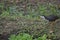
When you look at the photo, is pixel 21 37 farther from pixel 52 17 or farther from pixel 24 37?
pixel 52 17

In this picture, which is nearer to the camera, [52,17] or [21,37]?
[21,37]

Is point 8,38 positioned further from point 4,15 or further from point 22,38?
point 4,15

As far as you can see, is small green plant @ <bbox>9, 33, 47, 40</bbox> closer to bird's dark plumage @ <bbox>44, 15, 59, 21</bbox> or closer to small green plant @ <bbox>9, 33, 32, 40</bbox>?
small green plant @ <bbox>9, 33, 32, 40</bbox>

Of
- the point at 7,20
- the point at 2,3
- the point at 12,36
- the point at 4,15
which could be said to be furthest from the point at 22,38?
the point at 2,3

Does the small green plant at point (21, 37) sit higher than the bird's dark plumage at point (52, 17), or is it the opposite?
the small green plant at point (21, 37)

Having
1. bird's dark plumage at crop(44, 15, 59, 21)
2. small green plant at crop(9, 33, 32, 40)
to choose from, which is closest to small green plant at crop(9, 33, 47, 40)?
small green plant at crop(9, 33, 32, 40)

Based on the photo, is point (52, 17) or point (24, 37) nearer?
point (24, 37)

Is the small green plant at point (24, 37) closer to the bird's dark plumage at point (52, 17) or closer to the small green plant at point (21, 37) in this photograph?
the small green plant at point (21, 37)

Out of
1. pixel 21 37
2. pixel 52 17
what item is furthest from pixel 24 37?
pixel 52 17

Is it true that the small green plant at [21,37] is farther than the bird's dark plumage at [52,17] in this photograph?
No

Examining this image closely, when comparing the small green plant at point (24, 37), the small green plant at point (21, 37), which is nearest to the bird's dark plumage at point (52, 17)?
the small green plant at point (24, 37)

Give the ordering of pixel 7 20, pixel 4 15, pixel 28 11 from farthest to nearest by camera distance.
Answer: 1. pixel 28 11
2. pixel 4 15
3. pixel 7 20
